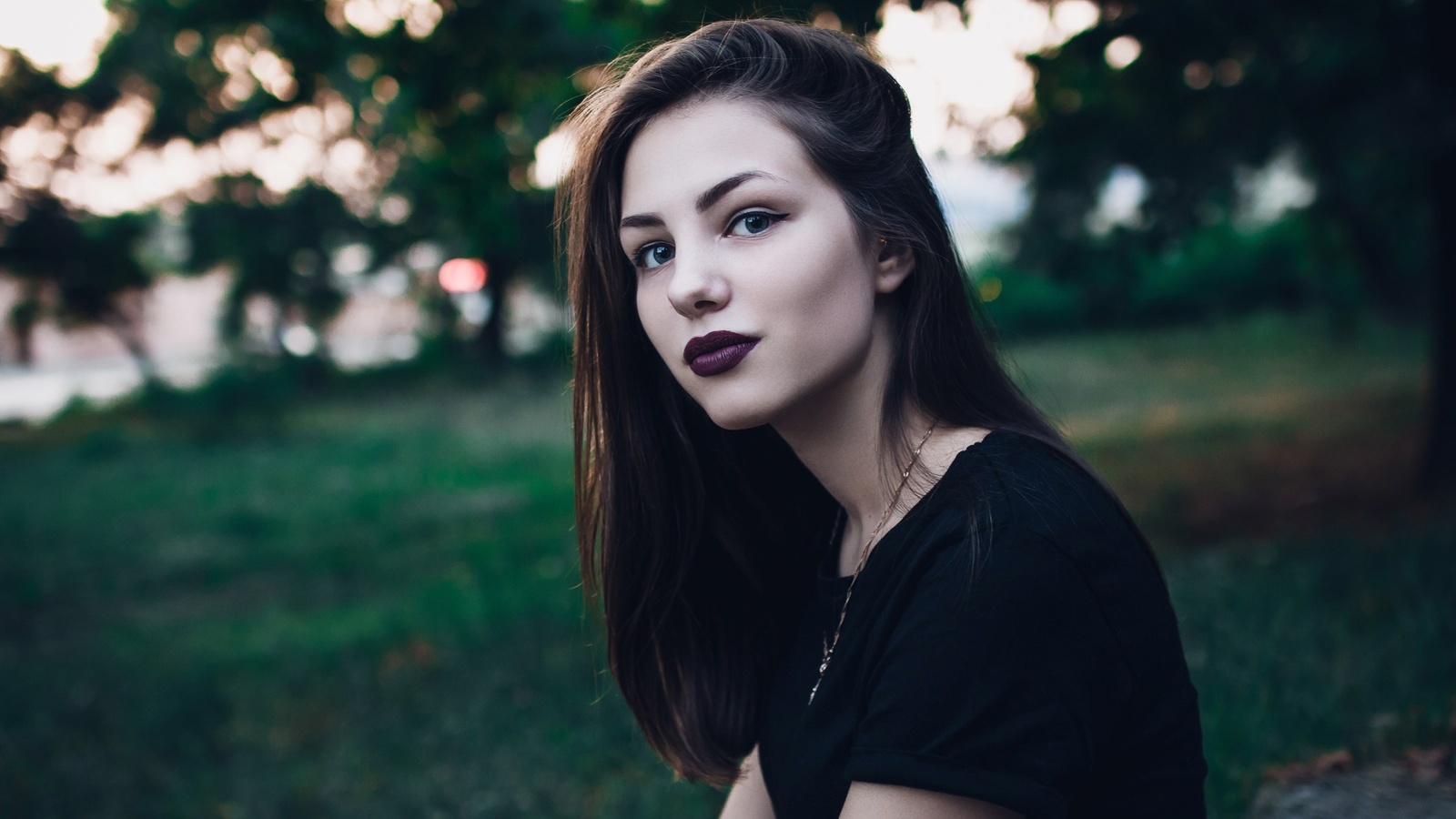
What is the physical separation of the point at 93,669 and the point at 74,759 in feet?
5.06

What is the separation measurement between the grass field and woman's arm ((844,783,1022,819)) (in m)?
1.18

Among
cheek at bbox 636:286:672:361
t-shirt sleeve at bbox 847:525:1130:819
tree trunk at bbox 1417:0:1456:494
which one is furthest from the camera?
tree trunk at bbox 1417:0:1456:494

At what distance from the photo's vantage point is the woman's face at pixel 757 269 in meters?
1.62

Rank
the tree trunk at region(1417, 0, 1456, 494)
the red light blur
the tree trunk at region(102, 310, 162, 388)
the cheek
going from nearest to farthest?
the cheek
the tree trunk at region(1417, 0, 1456, 494)
the tree trunk at region(102, 310, 162, 388)
the red light blur

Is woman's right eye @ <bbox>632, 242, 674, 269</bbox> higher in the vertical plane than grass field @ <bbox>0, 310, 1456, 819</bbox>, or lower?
higher

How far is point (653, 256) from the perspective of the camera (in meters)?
1.80

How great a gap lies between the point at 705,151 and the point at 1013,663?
912 mm

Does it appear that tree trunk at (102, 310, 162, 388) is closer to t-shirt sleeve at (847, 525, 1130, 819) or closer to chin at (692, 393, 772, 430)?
chin at (692, 393, 772, 430)

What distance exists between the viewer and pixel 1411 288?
59.2 ft

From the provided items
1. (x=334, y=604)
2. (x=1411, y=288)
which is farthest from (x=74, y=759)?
(x=1411, y=288)

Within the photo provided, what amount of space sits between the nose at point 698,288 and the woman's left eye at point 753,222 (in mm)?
61

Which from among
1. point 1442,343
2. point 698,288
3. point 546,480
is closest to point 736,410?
point 698,288

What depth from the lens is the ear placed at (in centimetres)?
170

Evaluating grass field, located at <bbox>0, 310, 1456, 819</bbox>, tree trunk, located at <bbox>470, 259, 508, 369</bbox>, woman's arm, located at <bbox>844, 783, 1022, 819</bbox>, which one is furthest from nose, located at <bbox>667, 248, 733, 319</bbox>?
tree trunk, located at <bbox>470, 259, 508, 369</bbox>
